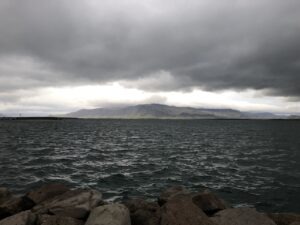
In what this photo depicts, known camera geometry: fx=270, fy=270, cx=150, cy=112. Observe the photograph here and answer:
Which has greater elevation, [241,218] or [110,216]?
[110,216]

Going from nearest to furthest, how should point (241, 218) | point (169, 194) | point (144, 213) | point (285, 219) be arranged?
point (241, 218) < point (144, 213) < point (285, 219) < point (169, 194)

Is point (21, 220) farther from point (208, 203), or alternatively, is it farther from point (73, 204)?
point (208, 203)

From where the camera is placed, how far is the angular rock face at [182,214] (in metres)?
11.1

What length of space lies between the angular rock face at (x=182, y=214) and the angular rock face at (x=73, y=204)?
3.96 meters

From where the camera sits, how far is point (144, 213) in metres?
13.1

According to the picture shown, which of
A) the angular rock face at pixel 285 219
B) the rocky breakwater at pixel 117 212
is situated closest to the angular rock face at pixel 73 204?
the rocky breakwater at pixel 117 212

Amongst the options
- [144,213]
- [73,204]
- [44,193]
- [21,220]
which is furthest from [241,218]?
[44,193]

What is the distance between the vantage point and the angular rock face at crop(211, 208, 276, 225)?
473 inches

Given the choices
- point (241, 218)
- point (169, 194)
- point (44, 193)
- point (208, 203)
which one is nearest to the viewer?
point (241, 218)

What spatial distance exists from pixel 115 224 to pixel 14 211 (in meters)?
7.13

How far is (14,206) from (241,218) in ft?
38.9

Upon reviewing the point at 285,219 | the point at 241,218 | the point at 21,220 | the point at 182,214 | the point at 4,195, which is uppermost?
the point at 182,214

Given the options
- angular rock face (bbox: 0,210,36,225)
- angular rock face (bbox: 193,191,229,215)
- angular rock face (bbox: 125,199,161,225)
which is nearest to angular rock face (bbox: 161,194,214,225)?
angular rock face (bbox: 125,199,161,225)

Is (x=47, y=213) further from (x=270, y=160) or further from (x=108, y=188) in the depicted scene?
(x=270, y=160)
